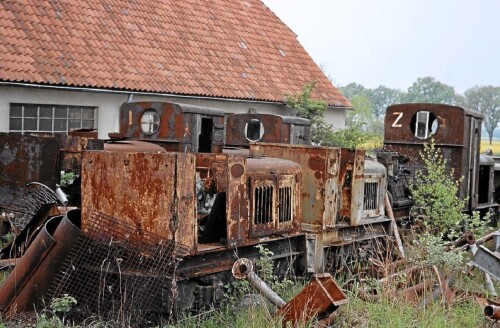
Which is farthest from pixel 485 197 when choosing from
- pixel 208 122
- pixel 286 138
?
pixel 208 122

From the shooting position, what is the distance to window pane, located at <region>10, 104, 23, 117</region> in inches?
552

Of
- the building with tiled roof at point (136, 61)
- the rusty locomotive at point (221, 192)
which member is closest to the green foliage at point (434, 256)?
the rusty locomotive at point (221, 192)

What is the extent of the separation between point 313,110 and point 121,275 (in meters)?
14.8

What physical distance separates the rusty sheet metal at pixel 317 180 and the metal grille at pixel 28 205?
9.01ft

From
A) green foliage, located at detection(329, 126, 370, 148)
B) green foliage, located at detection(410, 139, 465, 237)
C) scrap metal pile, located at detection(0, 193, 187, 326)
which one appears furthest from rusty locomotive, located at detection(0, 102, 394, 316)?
green foliage, located at detection(329, 126, 370, 148)

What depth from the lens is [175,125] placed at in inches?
443

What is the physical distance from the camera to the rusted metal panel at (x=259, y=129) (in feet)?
39.6

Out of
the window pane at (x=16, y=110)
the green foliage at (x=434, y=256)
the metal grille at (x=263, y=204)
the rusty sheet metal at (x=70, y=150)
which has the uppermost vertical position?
the window pane at (x=16, y=110)

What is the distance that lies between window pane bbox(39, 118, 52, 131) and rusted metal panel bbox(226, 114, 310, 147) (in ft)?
14.6

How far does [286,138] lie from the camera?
1220cm

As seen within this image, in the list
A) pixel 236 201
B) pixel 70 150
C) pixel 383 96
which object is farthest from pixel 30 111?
pixel 383 96

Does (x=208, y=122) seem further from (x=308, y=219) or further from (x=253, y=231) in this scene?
(x=253, y=231)

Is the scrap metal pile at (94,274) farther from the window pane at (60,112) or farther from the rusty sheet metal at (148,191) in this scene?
the window pane at (60,112)

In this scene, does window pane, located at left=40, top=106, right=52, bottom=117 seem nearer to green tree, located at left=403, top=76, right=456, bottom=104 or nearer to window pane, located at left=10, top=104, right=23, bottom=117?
window pane, located at left=10, top=104, right=23, bottom=117
